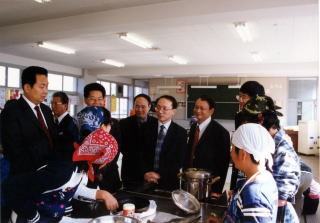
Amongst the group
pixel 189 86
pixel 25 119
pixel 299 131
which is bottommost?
pixel 299 131

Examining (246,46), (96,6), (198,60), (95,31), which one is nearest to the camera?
(96,6)

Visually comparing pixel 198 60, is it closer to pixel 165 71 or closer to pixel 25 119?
pixel 165 71

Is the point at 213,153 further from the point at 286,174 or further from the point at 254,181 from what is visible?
the point at 254,181

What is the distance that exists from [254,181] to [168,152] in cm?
120

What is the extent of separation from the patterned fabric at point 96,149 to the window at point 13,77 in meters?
7.74

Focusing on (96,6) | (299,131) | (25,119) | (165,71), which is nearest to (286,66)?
(299,131)

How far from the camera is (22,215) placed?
108 cm

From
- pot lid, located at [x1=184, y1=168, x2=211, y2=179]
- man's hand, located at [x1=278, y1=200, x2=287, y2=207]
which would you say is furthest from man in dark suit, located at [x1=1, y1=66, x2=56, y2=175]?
man's hand, located at [x1=278, y1=200, x2=287, y2=207]

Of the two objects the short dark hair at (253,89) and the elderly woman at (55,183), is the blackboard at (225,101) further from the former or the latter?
the elderly woman at (55,183)

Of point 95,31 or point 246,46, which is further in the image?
point 246,46

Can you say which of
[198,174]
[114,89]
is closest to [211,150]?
[198,174]

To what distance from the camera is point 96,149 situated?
114 cm

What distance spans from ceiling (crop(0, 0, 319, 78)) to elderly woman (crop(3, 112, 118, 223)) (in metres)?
2.92

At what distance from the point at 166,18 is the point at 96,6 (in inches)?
42.5
